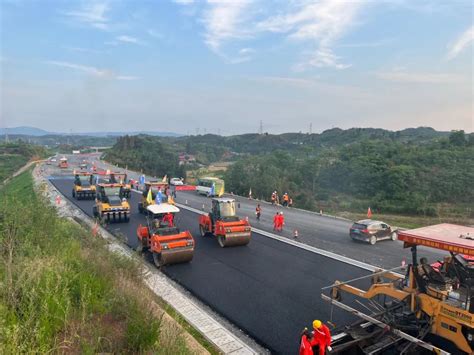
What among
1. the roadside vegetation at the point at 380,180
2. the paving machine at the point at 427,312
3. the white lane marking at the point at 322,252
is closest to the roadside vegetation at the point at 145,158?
the roadside vegetation at the point at 380,180

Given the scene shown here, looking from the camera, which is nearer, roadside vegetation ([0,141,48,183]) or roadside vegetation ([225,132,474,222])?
roadside vegetation ([225,132,474,222])

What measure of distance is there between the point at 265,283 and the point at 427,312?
571 cm

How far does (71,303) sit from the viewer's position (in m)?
7.34

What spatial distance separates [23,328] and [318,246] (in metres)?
13.8

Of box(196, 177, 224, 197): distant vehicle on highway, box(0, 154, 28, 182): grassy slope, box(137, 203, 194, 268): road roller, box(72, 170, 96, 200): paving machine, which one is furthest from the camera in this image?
box(0, 154, 28, 182): grassy slope

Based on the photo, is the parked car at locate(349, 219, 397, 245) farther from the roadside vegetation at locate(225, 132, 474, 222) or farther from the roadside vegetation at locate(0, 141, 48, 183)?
the roadside vegetation at locate(0, 141, 48, 183)

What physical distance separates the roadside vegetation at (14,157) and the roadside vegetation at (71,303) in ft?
184

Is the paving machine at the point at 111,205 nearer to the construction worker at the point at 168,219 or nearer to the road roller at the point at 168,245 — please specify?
the construction worker at the point at 168,219

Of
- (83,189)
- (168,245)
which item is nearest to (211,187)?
(83,189)

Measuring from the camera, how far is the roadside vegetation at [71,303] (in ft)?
19.2

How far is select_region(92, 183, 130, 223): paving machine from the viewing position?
2092cm

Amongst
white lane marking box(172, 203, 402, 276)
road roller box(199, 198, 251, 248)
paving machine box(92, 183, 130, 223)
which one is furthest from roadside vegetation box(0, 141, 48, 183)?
white lane marking box(172, 203, 402, 276)

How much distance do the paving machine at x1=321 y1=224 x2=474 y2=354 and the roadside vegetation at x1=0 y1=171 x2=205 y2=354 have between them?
3.55 meters

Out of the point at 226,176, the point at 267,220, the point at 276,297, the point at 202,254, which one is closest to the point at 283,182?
the point at 226,176
